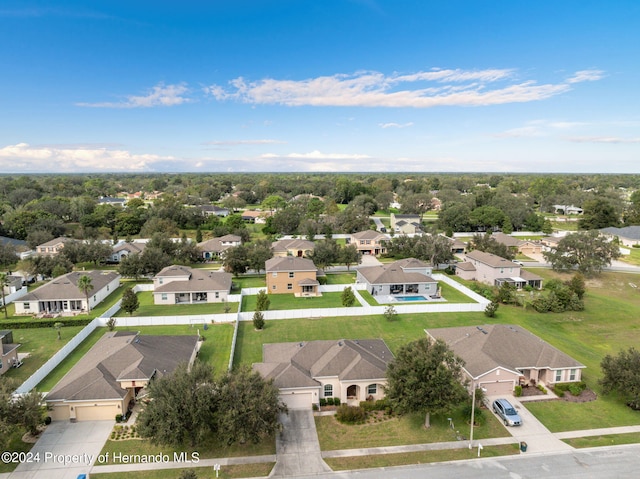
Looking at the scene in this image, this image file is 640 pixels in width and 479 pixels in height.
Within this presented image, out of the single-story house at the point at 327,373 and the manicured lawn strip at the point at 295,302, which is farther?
the manicured lawn strip at the point at 295,302

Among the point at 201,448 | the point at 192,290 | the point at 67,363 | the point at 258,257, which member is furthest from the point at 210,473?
the point at 258,257

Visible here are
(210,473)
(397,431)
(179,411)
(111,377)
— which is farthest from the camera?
(111,377)

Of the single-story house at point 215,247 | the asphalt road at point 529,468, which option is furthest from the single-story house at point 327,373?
the single-story house at point 215,247

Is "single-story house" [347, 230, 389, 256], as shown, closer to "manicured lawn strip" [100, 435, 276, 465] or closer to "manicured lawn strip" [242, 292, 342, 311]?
"manicured lawn strip" [242, 292, 342, 311]

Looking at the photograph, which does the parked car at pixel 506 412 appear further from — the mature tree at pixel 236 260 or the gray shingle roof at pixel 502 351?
the mature tree at pixel 236 260

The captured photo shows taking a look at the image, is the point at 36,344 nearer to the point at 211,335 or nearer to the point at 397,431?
the point at 211,335

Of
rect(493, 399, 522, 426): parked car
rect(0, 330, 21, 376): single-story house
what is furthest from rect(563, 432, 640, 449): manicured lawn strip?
rect(0, 330, 21, 376): single-story house
